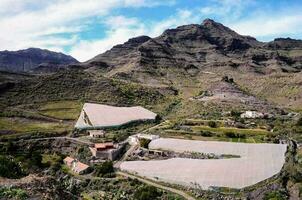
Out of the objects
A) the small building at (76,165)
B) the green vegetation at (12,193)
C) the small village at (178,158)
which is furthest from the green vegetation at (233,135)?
the green vegetation at (12,193)

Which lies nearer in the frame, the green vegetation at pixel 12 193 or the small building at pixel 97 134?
the green vegetation at pixel 12 193

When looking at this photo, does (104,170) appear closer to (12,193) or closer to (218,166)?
(218,166)

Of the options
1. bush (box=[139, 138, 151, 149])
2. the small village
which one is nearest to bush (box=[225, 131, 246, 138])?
the small village

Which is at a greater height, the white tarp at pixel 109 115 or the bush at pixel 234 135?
the white tarp at pixel 109 115

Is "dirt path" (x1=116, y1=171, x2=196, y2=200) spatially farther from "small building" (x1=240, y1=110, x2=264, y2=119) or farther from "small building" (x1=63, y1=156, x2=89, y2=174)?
"small building" (x1=240, y1=110, x2=264, y2=119)

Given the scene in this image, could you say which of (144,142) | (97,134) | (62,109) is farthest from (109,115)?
(144,142)

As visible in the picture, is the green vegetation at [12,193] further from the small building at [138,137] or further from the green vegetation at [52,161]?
the small building at [138,137]
